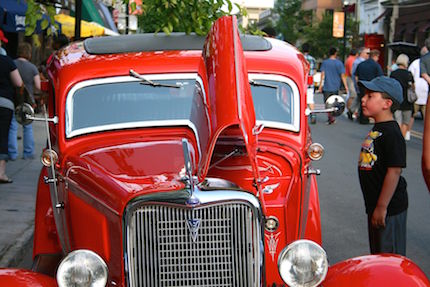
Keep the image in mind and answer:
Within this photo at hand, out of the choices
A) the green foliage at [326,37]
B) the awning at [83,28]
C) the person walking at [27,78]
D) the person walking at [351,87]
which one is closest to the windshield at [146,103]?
the person walking at [27,78]

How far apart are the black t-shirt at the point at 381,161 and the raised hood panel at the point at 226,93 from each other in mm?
1605

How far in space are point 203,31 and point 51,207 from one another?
2346mm

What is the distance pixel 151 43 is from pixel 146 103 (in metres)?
0.90

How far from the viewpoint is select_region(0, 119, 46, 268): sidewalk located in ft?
23.7

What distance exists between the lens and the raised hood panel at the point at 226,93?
4102 millimetres

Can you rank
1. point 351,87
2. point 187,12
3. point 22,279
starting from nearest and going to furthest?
1. point 22,279
2. point 187,12
3. point 351,87

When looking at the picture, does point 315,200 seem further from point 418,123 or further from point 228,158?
point 418,123

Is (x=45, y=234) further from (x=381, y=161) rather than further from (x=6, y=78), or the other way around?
(x=6, y=78)

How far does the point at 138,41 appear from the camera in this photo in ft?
20.6

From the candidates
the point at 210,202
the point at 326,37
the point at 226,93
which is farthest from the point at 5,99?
the point at 326,37

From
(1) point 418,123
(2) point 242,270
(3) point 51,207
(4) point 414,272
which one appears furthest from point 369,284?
(1) point 418,123

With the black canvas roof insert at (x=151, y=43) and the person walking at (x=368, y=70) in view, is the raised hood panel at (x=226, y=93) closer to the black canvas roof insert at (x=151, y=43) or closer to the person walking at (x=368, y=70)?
the black canvas roof insert at (x=151, y=43)

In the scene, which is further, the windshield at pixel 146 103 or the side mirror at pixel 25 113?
the side mirror at pixel 25 113

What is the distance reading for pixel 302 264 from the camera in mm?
3879
